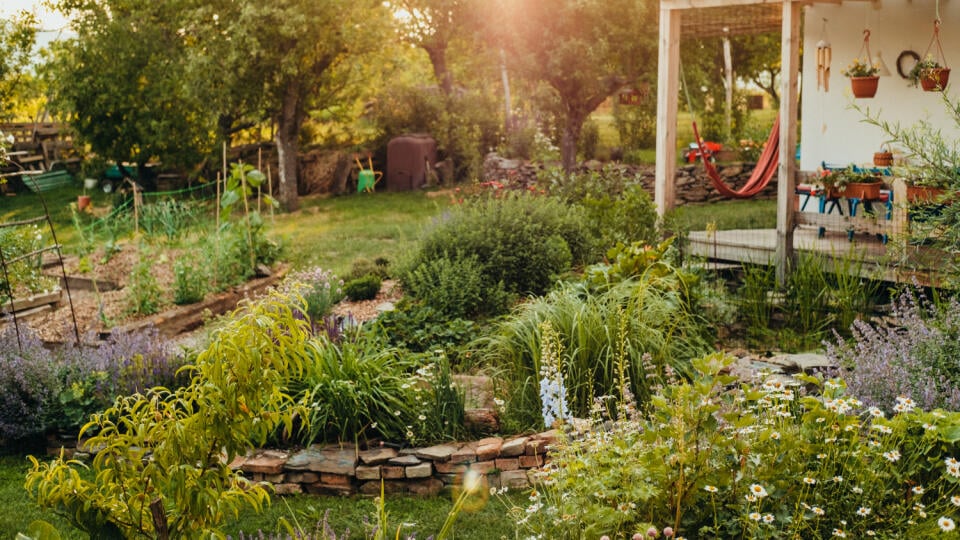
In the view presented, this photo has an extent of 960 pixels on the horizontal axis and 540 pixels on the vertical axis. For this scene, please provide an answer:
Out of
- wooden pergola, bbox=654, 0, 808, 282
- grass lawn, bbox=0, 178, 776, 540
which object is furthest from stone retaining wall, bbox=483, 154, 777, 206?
wooden pergola, bbox=654, 0, 808, 282

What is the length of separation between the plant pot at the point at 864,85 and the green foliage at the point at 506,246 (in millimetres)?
3398

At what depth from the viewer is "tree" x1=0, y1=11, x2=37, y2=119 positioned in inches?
660

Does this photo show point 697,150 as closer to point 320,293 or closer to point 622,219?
point 622,219

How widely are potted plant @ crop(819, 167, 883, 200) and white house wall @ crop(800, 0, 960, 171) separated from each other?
1.10 meters

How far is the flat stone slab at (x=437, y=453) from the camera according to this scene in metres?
4.96

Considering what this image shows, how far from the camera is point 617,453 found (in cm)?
348

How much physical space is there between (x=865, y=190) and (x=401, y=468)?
5.64 metres

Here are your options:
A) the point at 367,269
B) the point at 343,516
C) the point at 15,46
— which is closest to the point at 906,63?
the point at 367,269

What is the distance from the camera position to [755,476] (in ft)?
10.8

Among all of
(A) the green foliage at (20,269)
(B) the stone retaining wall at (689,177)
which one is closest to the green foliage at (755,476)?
(A) the green foliage at (20,269)

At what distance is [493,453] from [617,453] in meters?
1.59

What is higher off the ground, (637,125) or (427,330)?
(637,125)

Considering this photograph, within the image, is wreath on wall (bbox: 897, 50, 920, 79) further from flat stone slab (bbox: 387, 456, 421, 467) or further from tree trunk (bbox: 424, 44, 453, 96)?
tree trunk (bbox: 424, 44, 453, 96)

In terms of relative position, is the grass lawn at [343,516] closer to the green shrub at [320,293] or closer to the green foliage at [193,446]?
the green foliage at [193,446]
